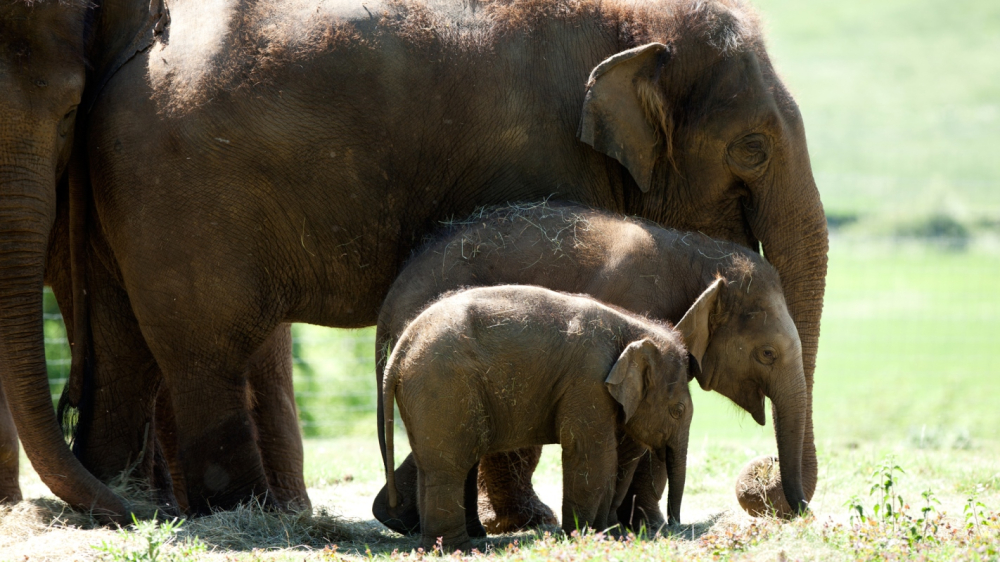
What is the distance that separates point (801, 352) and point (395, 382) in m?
2.03

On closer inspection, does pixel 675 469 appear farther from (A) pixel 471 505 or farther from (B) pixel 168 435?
(B) pixel 168 435

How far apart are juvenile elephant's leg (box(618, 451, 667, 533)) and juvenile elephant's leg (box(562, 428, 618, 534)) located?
66 cm

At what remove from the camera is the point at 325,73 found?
18.1 feet

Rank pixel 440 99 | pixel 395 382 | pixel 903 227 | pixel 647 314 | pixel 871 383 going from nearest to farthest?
1. pixel 395 382
2. pixel 647 314
3. pixel 440 99
4. pixel 871 383
5. pixel 903 227

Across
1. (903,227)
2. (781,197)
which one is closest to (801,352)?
(781,197)

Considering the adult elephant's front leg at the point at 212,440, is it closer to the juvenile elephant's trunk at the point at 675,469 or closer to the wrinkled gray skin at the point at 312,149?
the wrinkled gray skin at the point at 312,149

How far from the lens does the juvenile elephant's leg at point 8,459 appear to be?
6.27m

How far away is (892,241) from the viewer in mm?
28297

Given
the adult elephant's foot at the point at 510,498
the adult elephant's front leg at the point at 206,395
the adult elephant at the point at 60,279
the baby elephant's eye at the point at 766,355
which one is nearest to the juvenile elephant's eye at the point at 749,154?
the baby elephant's eye at the point at 766,355

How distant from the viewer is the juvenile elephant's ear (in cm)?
516

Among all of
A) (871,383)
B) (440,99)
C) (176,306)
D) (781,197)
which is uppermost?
(440,99)

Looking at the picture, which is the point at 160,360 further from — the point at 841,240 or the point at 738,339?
the point at 841,240

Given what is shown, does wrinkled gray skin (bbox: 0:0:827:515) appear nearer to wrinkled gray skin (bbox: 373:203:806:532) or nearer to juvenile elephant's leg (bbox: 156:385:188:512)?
wrinkled gray skin (bbox: 373:203:806:532)

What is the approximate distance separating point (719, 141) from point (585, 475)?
1924 millimetres
